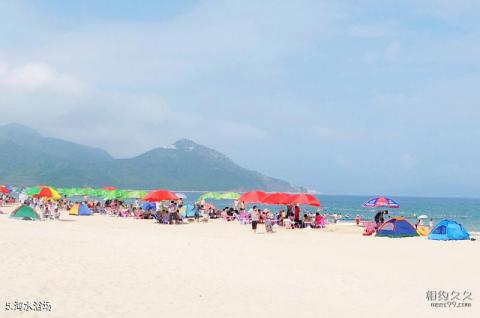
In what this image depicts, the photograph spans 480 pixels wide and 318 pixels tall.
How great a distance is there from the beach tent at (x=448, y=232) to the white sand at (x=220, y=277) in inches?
186

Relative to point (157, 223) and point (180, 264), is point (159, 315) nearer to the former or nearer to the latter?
point (180, 264)

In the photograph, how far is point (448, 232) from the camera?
23641 millimetres

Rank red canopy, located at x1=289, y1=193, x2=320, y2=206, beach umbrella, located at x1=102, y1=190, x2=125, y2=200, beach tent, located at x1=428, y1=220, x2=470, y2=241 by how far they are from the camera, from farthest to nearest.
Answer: beach umbrella, located at x1=102, y1=190, x2=125, y2=200 < red canopy, located at x1=289, y1=193, x2=320, y2=206 < beach tent, located at x1=428, y1=220, x2=470, y2=241

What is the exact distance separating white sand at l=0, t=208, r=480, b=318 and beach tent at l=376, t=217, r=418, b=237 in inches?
210

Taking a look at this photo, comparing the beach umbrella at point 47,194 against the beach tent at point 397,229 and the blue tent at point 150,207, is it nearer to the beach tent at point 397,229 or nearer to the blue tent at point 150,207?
the blue tent at point 150,207

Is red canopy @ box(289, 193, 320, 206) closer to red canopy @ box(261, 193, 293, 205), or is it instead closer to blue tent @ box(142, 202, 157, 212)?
red canopy @ box(261, 193, 293, 205)

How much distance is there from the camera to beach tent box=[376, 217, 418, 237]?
2431 cm

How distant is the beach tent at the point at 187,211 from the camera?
33.3 meters

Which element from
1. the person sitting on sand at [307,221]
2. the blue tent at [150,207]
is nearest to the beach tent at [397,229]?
the person sitting on sand at [307,221]

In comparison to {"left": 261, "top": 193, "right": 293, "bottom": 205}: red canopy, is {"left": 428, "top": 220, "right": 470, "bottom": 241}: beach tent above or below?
below

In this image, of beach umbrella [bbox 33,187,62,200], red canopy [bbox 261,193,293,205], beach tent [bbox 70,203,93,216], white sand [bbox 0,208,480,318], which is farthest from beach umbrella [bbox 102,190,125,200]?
white sand [bbox 0,208,480,318]

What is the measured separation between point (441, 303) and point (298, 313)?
3.47 m

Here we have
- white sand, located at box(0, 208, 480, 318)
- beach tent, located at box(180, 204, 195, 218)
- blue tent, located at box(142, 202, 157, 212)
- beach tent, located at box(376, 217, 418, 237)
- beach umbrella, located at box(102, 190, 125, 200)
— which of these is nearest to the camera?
white sand, located at box(0, 208, 480, 318)

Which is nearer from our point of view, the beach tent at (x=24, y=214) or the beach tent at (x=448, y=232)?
the beach tent at (x=448, y=232)
